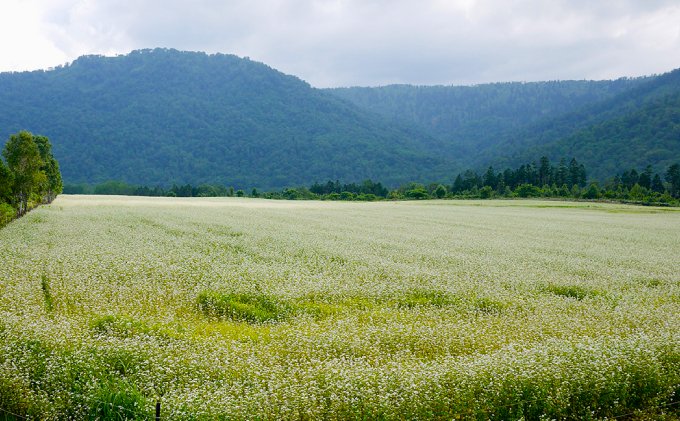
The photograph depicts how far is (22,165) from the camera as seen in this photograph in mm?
27328

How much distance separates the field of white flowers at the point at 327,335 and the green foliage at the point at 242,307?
47 mm

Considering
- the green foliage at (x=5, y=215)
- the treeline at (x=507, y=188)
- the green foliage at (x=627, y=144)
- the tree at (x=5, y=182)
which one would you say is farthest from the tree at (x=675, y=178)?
the tree at (x=5, y=182)

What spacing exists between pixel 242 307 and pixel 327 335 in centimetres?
259

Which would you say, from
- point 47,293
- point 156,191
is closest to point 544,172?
point 156,191

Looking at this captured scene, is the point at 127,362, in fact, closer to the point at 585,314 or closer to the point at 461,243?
the point at 585,314

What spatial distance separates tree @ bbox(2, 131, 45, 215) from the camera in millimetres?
26484

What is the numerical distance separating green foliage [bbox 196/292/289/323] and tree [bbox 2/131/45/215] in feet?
82.7

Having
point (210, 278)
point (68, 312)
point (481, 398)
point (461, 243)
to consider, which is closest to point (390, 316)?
point (481, 398)

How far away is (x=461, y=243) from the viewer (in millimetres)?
18828

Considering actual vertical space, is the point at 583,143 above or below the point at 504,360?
above

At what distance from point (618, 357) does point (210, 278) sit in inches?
360

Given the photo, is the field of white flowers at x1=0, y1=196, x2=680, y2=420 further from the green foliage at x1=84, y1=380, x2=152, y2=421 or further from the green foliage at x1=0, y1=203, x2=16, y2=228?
the green foliage at x1=0, y1=203, x2=16, y2=228

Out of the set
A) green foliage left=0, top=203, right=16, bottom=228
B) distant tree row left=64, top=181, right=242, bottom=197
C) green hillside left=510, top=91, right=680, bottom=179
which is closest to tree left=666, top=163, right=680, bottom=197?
green hillside left=510, top=91, right=680, bottom=179

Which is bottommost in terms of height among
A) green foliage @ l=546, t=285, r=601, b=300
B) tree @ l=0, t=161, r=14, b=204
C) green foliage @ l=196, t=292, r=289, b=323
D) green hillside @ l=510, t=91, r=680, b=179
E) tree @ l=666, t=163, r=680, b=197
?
green foliage @ l=546, t=285, r=601, b=300
